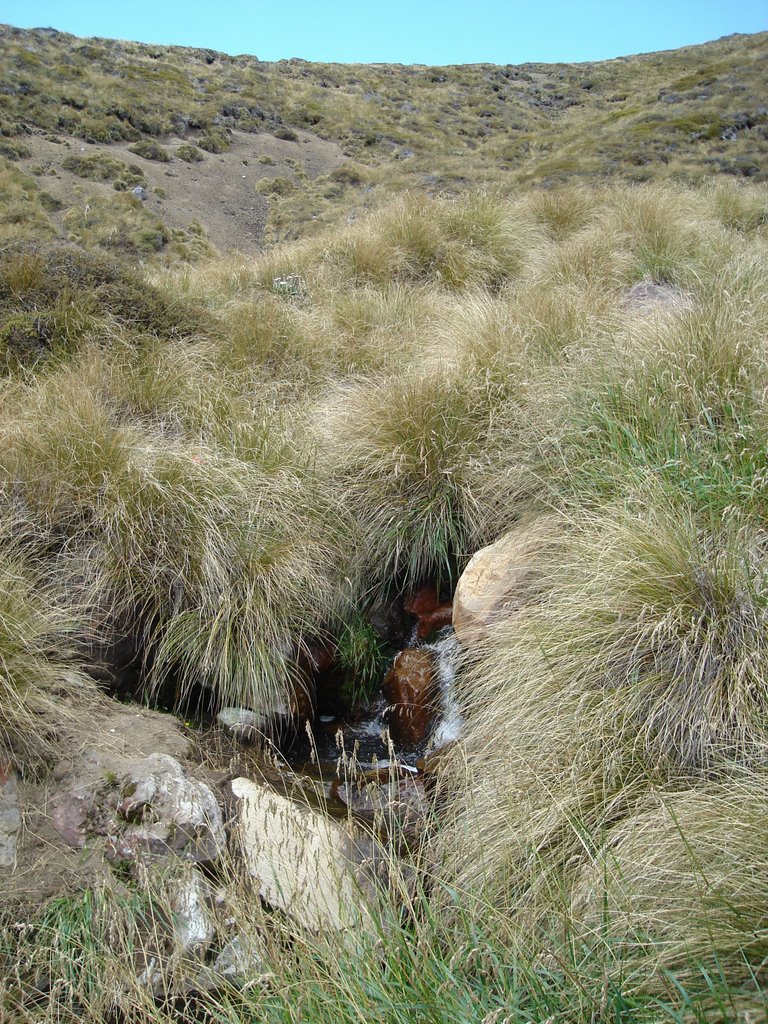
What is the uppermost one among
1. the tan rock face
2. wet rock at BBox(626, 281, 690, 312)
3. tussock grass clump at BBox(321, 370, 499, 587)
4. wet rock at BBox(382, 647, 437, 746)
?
wet rock at BBox(626, 281, 690, 312)

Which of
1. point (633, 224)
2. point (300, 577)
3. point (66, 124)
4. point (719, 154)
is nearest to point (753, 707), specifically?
point (300, 577)

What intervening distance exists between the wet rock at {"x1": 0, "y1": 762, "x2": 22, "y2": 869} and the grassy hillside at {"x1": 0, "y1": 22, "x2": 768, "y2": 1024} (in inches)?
1.3

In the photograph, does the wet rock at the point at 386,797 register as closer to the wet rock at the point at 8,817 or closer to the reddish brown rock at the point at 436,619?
the reddish brown rock at the point at 436,619

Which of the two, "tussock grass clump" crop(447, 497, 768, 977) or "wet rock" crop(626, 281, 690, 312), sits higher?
"wet rock" crop(626, 281, 690, 312)

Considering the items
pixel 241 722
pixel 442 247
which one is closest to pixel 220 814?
pixel 241 722

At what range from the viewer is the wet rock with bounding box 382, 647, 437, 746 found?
12.7 ft

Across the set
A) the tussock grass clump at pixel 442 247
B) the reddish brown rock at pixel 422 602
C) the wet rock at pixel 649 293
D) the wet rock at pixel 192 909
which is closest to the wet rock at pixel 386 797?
the wet rock at pixel 192 909

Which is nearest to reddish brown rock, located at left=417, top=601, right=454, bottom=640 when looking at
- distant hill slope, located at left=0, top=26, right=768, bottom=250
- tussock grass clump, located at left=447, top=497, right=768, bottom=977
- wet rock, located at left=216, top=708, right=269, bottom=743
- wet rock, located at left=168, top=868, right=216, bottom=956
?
wet rock, located at left=216, top=708, right=269, bottom=743

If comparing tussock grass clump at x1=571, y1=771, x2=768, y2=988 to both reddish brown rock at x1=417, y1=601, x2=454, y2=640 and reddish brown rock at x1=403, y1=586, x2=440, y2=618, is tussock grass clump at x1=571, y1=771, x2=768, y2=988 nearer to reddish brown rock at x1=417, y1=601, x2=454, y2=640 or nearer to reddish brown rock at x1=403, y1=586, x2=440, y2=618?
reddish brown rock at x1=417, y1=601, x2=454, y2=640

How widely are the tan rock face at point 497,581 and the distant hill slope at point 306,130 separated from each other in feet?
44.7

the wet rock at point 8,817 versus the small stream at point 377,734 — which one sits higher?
the wet rock at point 8,817

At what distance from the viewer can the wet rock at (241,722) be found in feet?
12.1

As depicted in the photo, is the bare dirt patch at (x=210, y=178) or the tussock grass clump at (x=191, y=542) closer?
the tussock grass clump at (x=191, y=542)

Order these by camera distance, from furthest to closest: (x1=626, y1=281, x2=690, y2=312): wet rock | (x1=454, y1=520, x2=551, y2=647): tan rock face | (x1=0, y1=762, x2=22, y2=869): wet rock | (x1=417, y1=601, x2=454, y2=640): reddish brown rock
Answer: (x1=626, y1=281, x2=690, y2=312): wet rock → (x1=417, y1=601, x2=454, y2=640): reddish brown rock → (x1=454, y1=520, x2=551, y2=647): tan rock face → (x1=0, y1=762, x2=22, y2=869): wet rock
